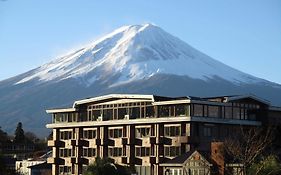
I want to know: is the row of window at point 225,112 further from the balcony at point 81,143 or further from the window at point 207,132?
the balcony at point 81,143

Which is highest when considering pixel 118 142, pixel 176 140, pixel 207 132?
pixel 207 132

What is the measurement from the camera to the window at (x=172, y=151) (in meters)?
70.6

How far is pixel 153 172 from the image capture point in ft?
239

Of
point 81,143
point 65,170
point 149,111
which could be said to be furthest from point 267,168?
point 65,170

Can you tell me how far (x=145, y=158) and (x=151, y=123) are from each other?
3753 mm

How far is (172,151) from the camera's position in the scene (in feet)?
234

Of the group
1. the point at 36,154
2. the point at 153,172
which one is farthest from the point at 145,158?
the point at 36,154

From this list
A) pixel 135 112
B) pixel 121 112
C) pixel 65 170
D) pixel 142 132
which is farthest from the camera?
pixel 65 170

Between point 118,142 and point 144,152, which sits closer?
point 144,152

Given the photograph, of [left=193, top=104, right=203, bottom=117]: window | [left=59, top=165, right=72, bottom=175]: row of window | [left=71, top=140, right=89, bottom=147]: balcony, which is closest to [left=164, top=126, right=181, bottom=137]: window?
[left=193, top=104, right=203, bottom=117]: window

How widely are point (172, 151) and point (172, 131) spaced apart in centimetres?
209

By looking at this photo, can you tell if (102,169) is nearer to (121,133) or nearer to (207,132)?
(207,132)

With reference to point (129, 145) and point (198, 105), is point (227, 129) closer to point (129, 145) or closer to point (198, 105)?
point (198, 105)

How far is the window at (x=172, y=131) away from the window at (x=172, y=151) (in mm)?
1346
